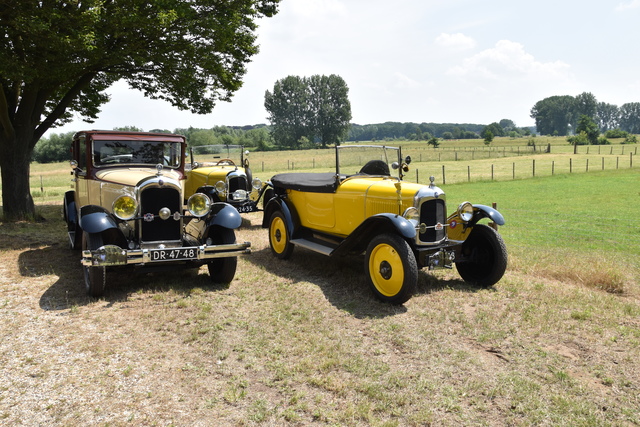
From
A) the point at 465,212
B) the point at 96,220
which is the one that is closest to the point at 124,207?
the point at 96,220

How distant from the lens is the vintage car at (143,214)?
19.0ft

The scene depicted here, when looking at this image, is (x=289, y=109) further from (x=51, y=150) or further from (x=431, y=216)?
(x=431, y=216)

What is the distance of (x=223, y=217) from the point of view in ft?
21.4

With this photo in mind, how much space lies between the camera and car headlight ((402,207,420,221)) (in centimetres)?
591

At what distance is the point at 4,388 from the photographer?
3.73 m

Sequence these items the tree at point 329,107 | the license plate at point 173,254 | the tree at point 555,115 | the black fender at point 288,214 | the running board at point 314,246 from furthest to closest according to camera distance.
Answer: the tree at point 555,115, the tree at point 329,107, the black fender at point 288,214, the running board at point 314,246, the license plate at point 173,254

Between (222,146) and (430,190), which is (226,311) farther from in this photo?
(222,146)

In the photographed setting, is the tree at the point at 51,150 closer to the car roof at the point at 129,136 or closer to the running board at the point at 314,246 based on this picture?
the car roof at the point at 129,136

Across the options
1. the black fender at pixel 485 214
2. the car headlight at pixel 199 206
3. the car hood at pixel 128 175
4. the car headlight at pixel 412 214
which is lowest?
the black fender at pixel 485 214

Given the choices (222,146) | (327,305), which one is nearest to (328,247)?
(327,305)

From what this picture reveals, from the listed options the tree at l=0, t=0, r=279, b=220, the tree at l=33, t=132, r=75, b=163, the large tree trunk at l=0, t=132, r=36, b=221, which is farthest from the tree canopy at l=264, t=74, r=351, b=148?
the large tree trunk at l=0, t=132, r=36, b=221

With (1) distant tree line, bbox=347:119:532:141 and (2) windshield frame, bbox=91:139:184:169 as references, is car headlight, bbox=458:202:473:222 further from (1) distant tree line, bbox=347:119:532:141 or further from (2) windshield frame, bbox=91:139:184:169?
(1) distant tree line, bbox=347:119:532:141

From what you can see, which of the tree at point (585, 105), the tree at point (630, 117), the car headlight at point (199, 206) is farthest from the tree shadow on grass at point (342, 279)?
the tree at point (630, 117)

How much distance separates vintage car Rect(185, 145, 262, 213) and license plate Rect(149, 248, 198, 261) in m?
5.22
